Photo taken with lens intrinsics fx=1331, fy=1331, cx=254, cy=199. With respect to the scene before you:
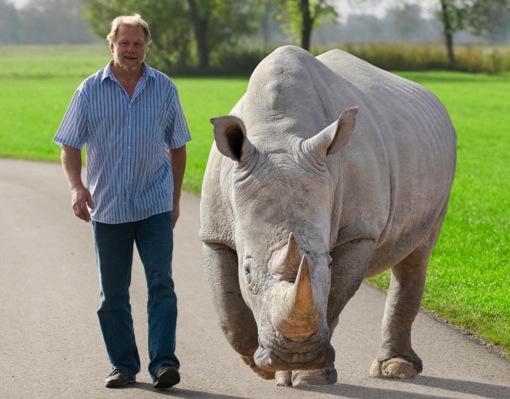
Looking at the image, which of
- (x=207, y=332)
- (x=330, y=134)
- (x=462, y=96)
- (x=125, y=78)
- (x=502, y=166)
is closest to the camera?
(x=330, y=134)

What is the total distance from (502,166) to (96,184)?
58.5ft

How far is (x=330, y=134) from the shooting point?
20.2 ft

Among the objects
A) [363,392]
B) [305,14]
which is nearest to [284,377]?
[363,392]

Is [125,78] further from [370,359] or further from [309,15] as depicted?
[309,15]

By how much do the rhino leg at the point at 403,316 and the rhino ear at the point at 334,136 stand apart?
2.29 m

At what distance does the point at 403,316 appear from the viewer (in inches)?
332

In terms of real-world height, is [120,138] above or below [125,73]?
below

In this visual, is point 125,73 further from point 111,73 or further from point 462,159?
point 462,159

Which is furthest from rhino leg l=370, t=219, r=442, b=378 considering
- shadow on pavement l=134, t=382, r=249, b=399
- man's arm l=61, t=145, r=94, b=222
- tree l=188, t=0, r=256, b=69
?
tree l=188, t=0, r=256, b=69

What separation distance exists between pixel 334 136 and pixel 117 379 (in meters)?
2.39

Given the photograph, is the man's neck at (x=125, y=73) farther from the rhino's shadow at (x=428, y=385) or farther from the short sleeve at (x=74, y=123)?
the rhino's shadow at (x=428, y=385)

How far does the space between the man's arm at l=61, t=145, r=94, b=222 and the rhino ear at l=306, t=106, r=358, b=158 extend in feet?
6.38

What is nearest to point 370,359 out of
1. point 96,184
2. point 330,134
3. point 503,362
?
point 503,362

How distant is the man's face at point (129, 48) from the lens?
25.0 ft
